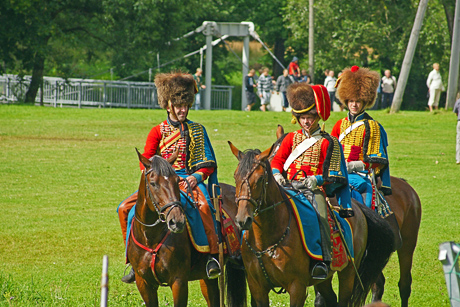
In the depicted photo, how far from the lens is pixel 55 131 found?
83.7 feet

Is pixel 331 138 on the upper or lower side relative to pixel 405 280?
upper

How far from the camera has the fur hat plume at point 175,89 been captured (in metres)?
7.86

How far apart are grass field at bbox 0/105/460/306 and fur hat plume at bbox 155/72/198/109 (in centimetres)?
260

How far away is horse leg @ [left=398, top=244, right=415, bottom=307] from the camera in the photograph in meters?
9.54

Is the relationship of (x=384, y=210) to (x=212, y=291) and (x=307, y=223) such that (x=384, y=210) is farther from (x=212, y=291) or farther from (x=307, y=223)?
(x=212, y=291)

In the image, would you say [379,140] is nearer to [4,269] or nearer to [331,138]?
[331,138]

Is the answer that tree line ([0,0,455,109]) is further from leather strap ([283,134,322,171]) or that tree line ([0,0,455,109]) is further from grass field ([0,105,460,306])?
leather strap ([283,134,322,171])

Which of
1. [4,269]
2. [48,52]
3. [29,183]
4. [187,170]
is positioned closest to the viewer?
[187,170]

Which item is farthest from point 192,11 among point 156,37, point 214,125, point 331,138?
point 331,138

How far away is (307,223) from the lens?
714 centimetres

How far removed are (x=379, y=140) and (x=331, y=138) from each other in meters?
1.69

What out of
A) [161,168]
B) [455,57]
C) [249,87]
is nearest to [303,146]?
[161,168]

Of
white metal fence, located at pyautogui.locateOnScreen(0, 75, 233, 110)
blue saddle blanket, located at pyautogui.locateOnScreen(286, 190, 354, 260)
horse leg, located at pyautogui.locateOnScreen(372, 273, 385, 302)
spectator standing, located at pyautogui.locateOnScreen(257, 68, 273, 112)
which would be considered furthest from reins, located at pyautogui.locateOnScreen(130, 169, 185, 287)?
white metal fence, located at pyautogui.locateOnScreen(0, 75, 233, 110)

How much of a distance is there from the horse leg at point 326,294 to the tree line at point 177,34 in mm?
27999
